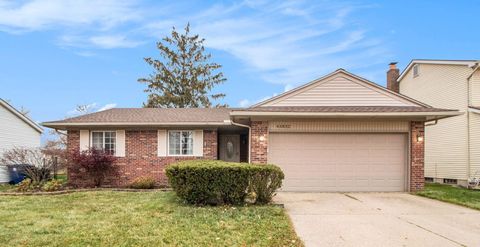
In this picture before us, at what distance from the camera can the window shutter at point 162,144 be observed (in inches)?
559

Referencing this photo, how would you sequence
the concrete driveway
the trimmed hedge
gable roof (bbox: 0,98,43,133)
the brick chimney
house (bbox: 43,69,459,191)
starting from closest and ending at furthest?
the concrete driveway → the trimmed hedge → house (bbox: 43,69,459,191) → gable roof (bbox: 0,98,43,133) → the brick chimney

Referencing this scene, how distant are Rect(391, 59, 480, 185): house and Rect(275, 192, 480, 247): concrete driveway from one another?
18.2ft

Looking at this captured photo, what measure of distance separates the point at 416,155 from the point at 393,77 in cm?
1013

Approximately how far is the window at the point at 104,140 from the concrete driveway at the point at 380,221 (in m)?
7.39

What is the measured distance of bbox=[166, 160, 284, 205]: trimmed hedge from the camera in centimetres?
855

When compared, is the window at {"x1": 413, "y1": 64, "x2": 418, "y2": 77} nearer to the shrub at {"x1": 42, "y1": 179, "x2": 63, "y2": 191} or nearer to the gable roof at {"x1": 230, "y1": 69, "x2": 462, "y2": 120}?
the gable roof at {"x1": 230, "y1": 69, "x2": 462, "y2": 120}

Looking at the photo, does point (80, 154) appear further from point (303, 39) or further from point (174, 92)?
point (174, 92)

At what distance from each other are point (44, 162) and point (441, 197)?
1410 cm

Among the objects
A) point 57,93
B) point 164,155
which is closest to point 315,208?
point 164,155

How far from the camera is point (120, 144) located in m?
14.3

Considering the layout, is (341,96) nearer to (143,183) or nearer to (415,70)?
(143,183)

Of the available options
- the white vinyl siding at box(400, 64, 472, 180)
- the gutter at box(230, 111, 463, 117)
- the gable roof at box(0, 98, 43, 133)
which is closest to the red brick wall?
the gutter at box(230, 111, 463, 117)

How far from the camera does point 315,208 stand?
865cm

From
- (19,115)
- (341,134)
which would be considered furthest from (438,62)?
(19,115)
